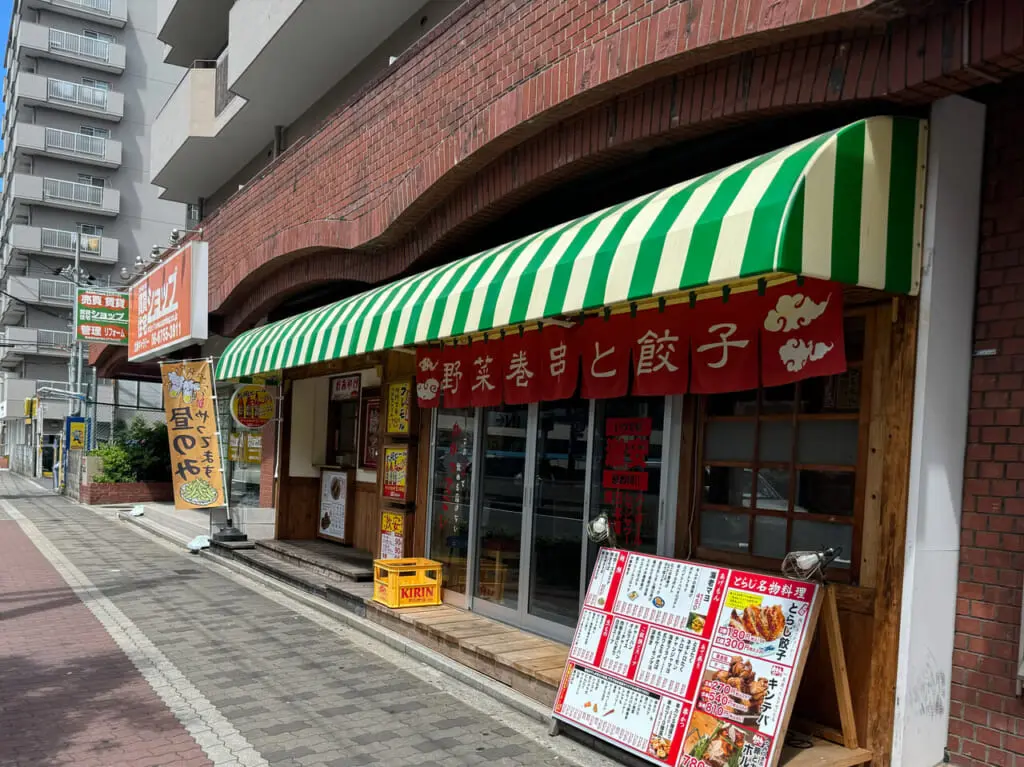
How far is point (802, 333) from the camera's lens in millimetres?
4613

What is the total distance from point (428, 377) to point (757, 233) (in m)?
5.11

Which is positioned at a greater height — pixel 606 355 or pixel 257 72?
pixel 257 72

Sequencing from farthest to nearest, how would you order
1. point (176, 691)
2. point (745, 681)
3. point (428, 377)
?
point (428, 377)
point (176, 691)
point (745, 681)

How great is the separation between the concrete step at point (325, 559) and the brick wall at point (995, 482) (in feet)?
22.1

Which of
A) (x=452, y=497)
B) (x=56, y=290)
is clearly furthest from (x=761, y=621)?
(x=56, y=290)

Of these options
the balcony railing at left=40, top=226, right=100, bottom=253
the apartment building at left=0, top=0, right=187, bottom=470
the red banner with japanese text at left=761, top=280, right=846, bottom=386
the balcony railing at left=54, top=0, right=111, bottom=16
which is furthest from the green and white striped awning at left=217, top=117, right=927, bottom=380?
the balcony railing at left=54, top=0, right=111, bottom=16

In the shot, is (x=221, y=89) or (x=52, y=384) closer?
(x=221, y=89)

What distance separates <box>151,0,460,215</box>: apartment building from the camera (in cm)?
1111

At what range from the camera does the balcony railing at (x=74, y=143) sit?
44.8 meters

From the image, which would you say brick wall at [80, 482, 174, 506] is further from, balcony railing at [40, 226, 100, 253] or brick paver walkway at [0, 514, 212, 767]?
balcony railing at [40, 226, 100, 253]

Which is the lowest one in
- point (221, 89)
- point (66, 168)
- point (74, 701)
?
point (74, 701)

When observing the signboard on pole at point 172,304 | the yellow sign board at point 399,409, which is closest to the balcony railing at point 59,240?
the signboard on pole at point 172,304

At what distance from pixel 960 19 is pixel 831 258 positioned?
4.18 feet

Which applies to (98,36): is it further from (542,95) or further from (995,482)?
(995,482)
